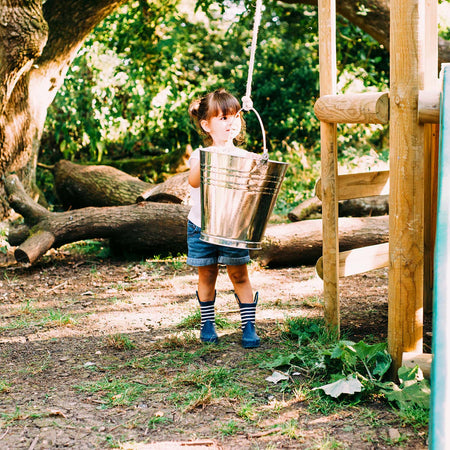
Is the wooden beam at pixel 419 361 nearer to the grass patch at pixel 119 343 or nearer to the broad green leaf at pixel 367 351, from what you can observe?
the broad green leaf at pixel 367 351

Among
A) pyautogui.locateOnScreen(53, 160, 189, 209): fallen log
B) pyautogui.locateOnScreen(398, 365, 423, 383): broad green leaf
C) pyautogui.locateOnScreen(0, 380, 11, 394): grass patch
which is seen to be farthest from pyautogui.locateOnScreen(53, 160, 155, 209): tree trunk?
pyautogui.locateOnScreen(398, 365, 423, 383): broad green leaf

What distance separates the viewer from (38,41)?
17.0ft

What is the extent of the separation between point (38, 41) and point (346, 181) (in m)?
3.41

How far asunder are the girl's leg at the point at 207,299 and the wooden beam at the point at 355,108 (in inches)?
40.1

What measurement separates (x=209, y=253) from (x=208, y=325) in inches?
15.7

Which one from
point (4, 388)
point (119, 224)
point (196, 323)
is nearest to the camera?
point (4, 388)

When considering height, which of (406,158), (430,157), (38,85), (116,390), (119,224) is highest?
(38,85)

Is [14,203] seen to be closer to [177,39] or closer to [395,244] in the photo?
[395,244]

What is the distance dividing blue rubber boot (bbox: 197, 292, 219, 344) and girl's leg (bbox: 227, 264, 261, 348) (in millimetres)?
169

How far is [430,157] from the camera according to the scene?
3.30 m

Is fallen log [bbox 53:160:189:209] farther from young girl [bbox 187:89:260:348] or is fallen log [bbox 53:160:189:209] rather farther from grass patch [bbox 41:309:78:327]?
young girl [bbox 187:89:260:348]

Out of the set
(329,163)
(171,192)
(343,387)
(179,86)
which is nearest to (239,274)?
(329,163)

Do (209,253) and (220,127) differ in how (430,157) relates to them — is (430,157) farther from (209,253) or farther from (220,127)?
(209,253)

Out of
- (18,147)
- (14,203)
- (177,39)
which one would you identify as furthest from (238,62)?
(14,203)
